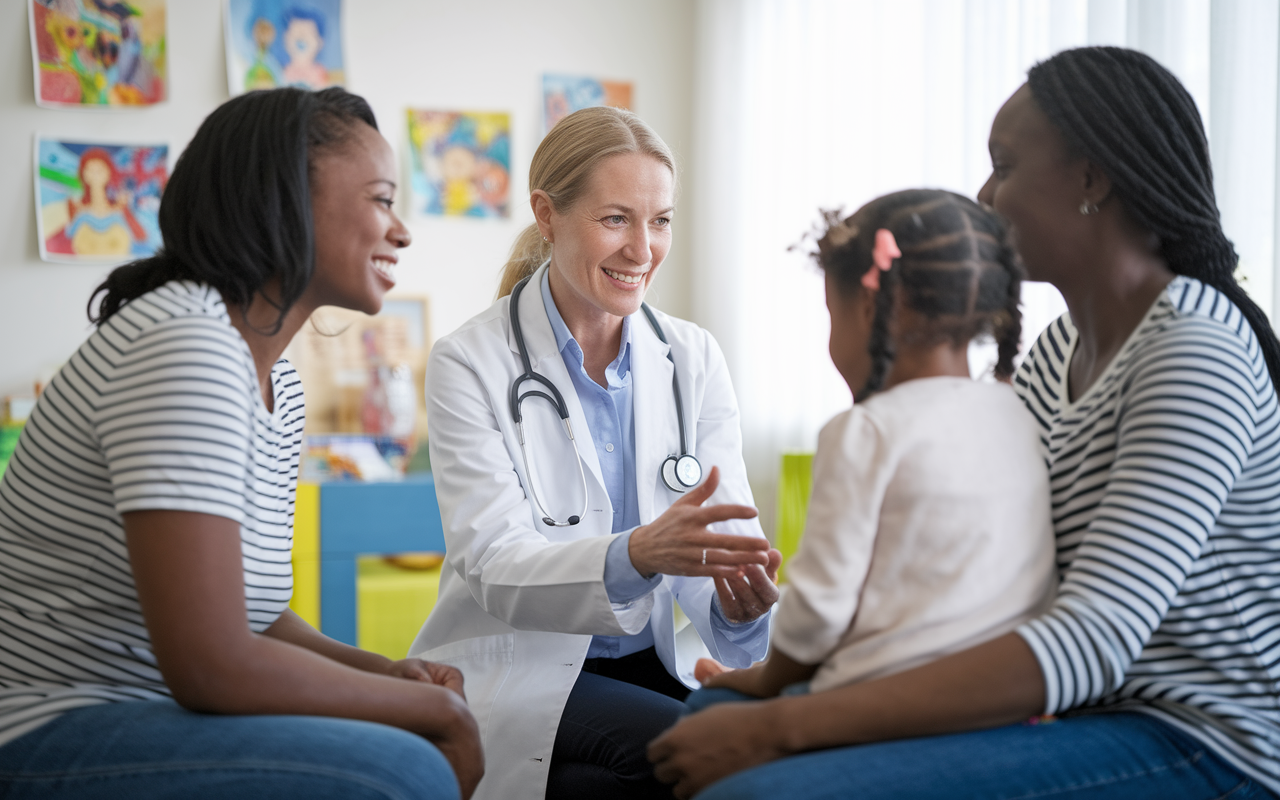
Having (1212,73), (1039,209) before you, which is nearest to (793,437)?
(1212,73)

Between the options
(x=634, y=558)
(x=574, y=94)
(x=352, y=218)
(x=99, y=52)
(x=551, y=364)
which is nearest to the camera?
(x=352, y=218)

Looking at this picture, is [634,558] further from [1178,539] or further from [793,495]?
[793,495]

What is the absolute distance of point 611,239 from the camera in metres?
1.65

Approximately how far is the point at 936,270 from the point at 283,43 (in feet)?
10.2

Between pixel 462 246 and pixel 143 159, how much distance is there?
1.10 meters

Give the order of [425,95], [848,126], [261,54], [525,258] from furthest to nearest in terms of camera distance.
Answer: [425,95] → [261,54] → [848,126] → [525,258]

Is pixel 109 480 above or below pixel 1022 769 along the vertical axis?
above

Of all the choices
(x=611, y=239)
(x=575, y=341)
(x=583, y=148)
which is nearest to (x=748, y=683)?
(x=575, y=341)

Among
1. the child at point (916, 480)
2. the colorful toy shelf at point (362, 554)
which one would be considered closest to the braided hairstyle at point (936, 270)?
the child at point (916, 480)

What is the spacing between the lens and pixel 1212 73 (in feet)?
5.57

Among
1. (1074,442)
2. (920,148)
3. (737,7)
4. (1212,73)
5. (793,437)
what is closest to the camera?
(1074,442)

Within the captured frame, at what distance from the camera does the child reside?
90 cm

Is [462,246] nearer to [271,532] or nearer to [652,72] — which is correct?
[652,72]

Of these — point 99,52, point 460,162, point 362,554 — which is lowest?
point 362,554
